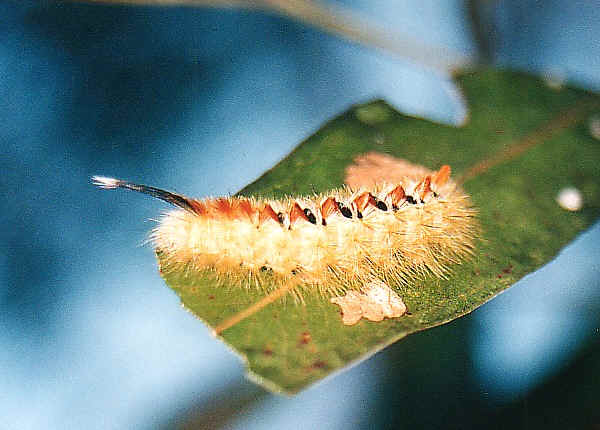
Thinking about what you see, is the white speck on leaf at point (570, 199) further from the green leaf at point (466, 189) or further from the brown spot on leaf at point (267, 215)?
the brown spot on leaf at point (267, 215)

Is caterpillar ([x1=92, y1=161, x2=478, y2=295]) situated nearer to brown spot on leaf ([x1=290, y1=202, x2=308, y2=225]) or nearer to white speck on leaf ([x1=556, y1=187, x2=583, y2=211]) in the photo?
brown spot on leaf ([x1=290, y1=202, x2=308, y2=225])

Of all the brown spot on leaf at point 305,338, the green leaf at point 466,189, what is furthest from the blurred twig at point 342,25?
the brown spot on leaf at point 305,338

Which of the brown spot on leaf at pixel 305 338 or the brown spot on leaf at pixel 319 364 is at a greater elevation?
the brown spot on leaf at pixel 319 364

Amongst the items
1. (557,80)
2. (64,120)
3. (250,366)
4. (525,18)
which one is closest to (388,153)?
(557,80)

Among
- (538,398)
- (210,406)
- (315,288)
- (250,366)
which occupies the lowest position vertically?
(210,406)

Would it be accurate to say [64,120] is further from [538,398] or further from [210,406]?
[538,398]

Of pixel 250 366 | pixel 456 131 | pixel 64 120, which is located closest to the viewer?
pixel 250 366

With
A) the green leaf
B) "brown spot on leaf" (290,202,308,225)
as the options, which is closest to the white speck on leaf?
the green leaf
